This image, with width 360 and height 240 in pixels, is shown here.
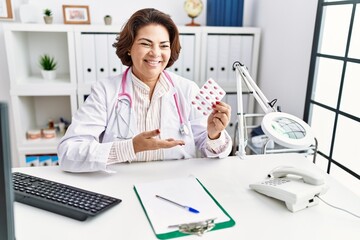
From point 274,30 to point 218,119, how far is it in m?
1.41

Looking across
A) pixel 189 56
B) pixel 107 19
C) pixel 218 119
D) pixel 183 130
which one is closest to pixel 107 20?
pixel 107 19

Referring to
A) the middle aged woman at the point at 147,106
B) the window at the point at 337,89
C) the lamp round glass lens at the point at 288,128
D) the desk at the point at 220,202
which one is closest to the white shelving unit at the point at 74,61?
the window at the point at 337,89

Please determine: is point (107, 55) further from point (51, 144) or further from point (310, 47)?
point (310, 47)

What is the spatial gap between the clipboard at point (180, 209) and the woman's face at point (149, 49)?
50cm

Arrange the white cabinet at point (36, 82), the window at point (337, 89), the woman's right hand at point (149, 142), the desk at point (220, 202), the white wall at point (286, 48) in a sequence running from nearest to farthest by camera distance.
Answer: the desk at point (220, 202)
the woman's right hand at point (149, 142)
the window at point (337, 89)
the white wall at point (286, 48)
the white cabinet at point (36, 82)

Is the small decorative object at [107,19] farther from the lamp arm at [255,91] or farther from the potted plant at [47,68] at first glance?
the lamp arm at [255,91]

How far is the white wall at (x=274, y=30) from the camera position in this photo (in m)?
2.08

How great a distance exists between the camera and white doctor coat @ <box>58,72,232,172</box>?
1215 mm

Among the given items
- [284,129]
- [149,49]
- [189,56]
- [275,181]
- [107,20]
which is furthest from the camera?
[189,56]

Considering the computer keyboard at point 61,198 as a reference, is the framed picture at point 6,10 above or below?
above

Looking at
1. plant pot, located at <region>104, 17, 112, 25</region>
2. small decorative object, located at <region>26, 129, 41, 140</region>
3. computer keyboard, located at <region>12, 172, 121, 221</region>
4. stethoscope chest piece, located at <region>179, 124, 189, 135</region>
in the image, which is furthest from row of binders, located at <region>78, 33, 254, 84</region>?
computer keyboard, located at <region>12, 172, 121, 221</region>

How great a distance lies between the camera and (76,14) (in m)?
2.39

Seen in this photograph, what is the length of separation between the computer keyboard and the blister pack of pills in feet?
1.35

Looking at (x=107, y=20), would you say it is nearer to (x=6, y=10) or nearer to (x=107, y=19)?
(x=107, y=19)
